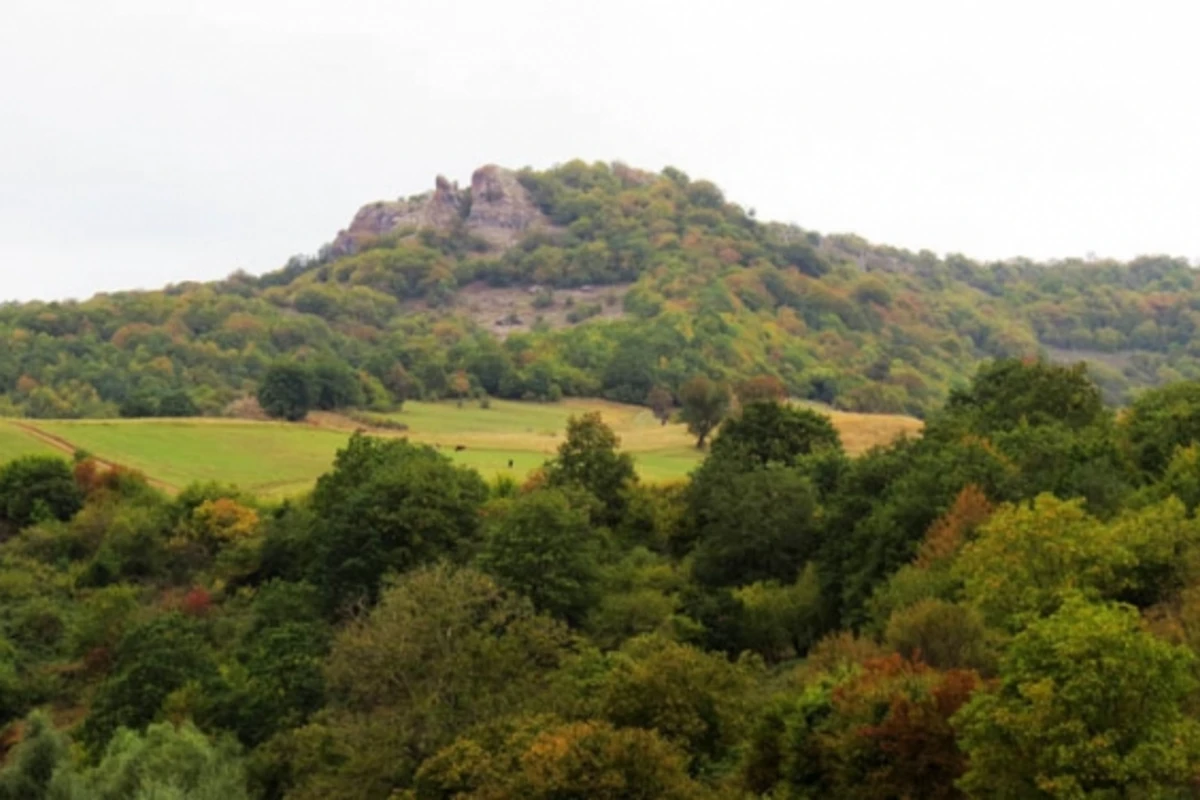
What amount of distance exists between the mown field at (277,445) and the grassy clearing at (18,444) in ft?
0.21

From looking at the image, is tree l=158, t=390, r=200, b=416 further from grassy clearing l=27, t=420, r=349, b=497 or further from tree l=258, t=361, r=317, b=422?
grassy clearing l=27, t=420, r=349, b=497

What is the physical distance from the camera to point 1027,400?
53.2 metres

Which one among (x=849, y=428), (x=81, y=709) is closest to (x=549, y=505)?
(x=81, y=709)

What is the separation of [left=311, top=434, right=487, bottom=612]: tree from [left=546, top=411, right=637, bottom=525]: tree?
25.7 feet

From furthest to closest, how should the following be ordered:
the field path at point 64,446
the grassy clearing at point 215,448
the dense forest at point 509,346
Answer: the dense forest at point 509,346, the grassy clearing at point 215,448, the field path at point 64,446

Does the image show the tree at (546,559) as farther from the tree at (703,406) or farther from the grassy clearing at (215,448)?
the tree at (703,406)

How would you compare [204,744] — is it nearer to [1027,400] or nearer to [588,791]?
[588,791]

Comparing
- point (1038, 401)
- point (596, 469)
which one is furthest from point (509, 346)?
point (1038, 401)

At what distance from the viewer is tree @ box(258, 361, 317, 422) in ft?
321

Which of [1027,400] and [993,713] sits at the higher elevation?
[1027,400]

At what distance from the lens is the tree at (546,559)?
44156 mm

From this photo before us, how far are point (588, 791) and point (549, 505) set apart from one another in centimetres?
2409

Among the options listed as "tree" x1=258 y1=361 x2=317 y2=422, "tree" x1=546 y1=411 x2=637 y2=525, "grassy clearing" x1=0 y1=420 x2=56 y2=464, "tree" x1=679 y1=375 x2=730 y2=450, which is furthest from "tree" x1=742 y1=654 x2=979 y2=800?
"tree" x1=258 y1=361 x2=317 y2=422

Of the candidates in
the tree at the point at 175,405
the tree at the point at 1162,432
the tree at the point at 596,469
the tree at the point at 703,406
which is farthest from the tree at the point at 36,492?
the tree at the point at 1162,432
